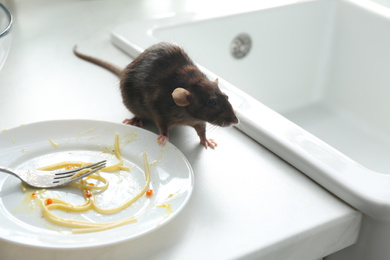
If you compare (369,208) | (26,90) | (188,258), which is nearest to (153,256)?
(188,258)

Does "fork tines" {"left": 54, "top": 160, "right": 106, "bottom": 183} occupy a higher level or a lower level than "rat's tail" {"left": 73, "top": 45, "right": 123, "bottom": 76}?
higher

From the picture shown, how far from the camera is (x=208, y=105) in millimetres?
845

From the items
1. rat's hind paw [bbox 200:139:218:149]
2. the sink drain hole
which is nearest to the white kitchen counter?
rat's hind paw [bbox 200:139:218:149]

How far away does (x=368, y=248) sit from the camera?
792mm

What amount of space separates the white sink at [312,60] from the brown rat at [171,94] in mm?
298

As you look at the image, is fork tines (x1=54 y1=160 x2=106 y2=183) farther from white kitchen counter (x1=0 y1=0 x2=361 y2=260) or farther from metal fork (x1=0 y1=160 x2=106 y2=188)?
white kitchen counter (x1=0 y1=0 x2=361 y2=260)

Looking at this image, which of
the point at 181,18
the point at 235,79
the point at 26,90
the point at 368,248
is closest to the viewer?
the point at 368,248

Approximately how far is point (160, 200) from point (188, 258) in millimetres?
99

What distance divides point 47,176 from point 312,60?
1.06 meters

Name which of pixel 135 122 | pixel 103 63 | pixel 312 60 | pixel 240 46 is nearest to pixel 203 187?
pixel 135 122

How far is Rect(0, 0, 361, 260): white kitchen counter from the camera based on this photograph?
69cm

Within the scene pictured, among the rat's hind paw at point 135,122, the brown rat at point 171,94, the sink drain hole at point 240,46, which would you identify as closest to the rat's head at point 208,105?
the brown rat at point 171,94

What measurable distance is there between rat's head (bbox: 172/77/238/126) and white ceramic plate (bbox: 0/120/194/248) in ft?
0.22

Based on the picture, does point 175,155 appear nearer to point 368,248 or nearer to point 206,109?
point 206,109
